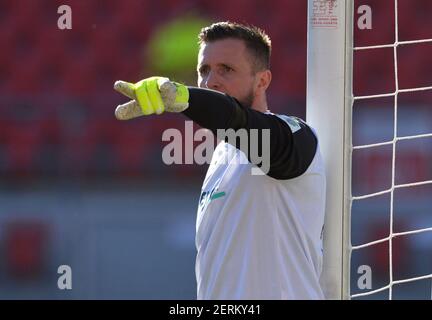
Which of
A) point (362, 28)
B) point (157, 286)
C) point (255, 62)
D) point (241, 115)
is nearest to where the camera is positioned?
point (241, 115)

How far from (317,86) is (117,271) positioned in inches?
84.2

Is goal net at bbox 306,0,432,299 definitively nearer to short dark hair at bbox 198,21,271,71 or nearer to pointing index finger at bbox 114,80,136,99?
short dark hair at bbox 198,21,271,71

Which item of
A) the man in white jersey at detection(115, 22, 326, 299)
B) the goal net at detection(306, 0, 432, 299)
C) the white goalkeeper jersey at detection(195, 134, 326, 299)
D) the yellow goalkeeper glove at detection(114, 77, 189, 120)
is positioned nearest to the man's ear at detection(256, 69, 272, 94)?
the man in white jersey at detection(115, 22, 326, 299)

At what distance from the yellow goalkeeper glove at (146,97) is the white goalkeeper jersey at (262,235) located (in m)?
0.28

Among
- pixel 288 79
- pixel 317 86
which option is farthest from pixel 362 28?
pixel 317 86

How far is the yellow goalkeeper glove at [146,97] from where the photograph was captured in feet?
3.12

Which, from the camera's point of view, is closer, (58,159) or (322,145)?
(322,145)

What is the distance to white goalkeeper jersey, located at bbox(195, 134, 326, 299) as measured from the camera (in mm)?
1206

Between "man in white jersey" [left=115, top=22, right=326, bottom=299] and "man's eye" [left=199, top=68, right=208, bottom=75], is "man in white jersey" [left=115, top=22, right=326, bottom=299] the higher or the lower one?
the lower one

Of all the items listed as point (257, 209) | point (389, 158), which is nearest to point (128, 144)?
point (389, 158)

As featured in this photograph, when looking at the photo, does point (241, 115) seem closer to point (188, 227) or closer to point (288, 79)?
point (188, 227)

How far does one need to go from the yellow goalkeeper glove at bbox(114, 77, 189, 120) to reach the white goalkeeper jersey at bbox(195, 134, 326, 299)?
0.28m

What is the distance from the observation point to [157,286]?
11.0ft
